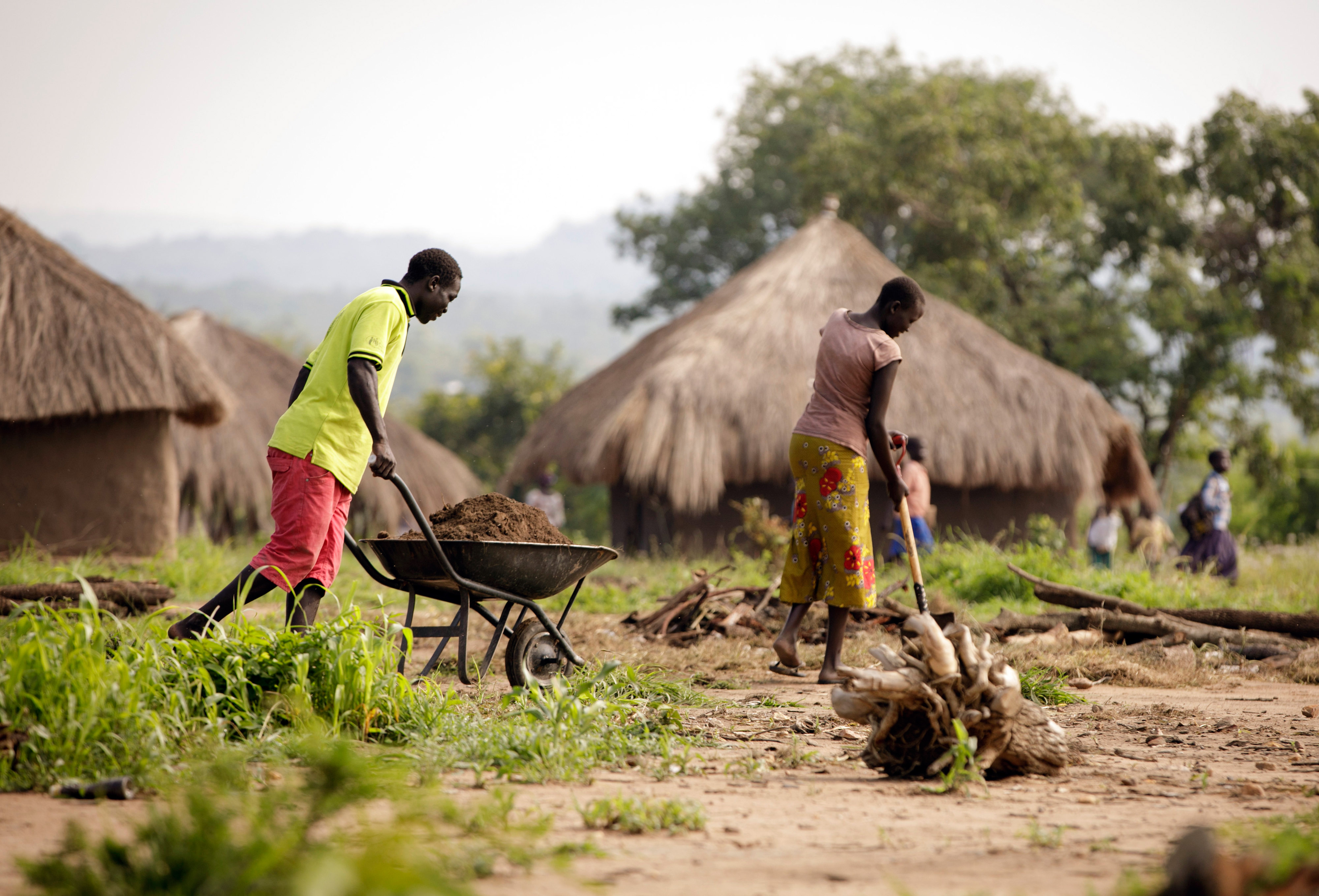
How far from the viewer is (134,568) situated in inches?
313

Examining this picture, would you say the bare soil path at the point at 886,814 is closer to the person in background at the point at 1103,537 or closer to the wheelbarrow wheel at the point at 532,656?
the wheelbarrow wheel at the point at 532,656

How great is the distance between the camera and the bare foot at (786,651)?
15.4 feet

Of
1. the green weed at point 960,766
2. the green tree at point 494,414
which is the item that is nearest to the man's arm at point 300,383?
the green weed at point 960,766

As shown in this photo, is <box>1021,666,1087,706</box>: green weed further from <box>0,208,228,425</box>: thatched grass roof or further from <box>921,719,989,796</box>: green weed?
<box>0,208,228,425</box>: thatched grass roof

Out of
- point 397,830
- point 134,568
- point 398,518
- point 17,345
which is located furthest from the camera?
point 398,518

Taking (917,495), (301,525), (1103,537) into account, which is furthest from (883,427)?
(1103,537)

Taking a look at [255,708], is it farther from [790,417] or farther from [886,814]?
[790,417]

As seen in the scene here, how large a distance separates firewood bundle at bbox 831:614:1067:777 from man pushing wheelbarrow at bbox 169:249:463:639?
69.6 inches

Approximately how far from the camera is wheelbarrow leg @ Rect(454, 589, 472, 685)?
3768 millimetres

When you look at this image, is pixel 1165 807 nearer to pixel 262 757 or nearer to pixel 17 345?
pixel 262 757

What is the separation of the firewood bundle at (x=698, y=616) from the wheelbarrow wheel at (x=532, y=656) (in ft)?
4.57

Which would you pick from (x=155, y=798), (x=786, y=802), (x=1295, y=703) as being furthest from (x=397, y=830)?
(x=1295, y=703)

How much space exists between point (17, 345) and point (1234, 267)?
54.9 feet

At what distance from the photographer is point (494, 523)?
432 centimetres
